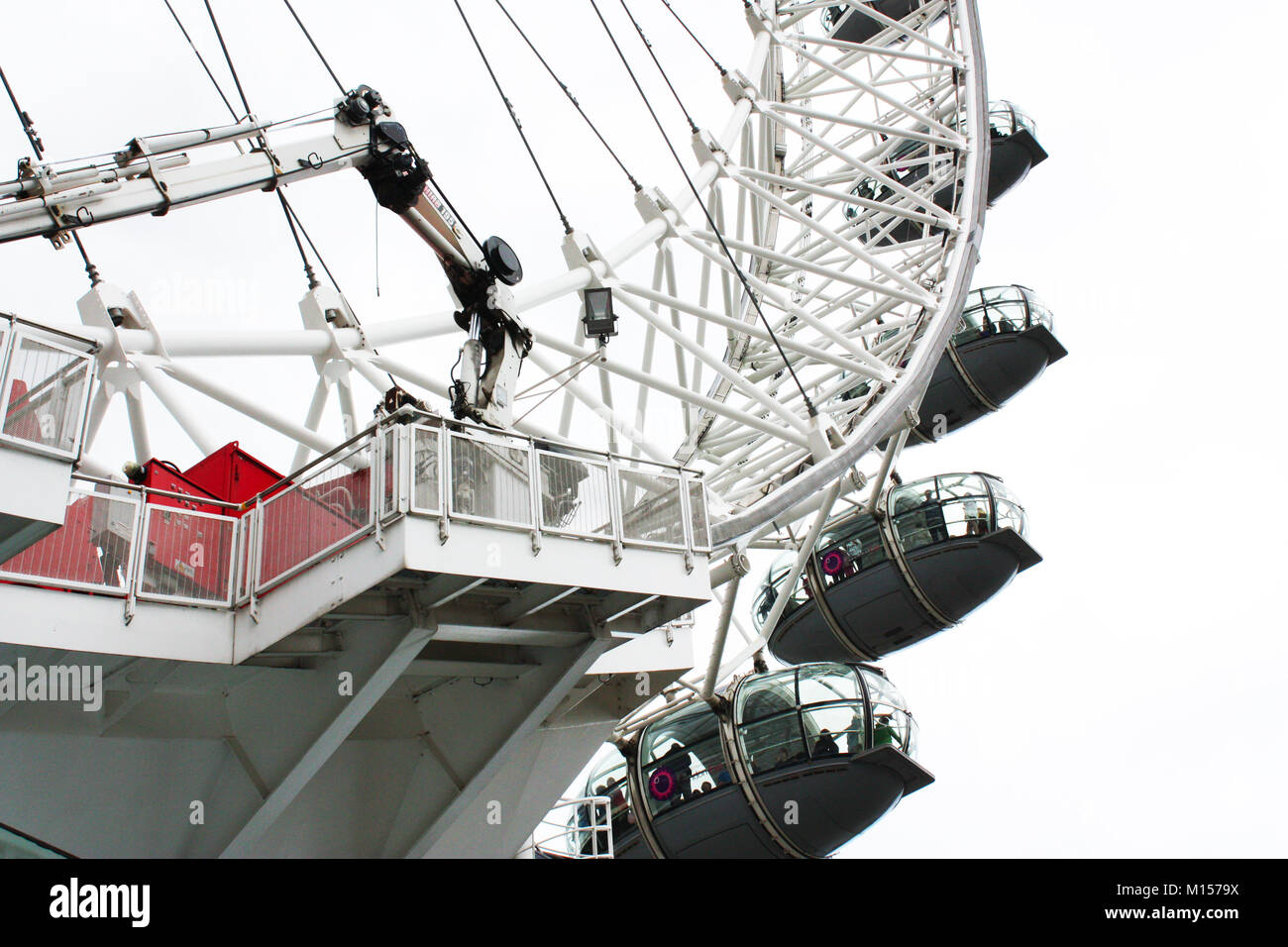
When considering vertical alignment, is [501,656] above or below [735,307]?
below

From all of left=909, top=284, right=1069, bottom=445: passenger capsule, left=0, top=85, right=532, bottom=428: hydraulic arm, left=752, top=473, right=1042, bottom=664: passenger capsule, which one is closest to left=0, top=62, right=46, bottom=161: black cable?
left=0, top=85, right=532, bottom=428: hydraulic arm

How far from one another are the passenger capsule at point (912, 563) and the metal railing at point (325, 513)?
12.5 m

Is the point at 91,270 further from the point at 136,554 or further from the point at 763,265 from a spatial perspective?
the point at 763,265

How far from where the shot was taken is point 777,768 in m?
19.7

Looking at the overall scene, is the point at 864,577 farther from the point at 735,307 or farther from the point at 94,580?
the point at 94,580

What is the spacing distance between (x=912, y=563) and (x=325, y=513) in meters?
15.1

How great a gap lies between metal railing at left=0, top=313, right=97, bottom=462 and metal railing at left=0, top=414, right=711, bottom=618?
1218 mm

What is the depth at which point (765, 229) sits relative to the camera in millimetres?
30188

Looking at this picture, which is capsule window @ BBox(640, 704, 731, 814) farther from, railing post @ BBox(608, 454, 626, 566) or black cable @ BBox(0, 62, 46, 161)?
black cable @ BBox(0, 62, 46, 161)

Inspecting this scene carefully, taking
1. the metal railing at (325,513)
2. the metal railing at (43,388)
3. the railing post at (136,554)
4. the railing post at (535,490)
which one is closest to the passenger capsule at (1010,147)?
the metal railing at (325,513)

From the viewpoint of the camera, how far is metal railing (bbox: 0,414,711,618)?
1230 centimetres

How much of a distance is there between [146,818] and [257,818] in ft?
3.78
